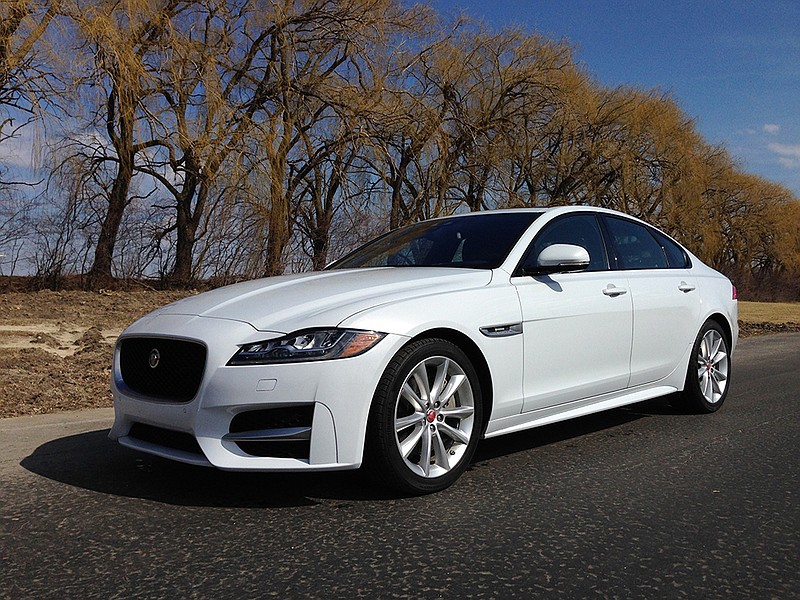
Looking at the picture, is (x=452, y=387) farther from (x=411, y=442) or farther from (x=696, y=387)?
(x=696, y=387)

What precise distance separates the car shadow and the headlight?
72 centimetres

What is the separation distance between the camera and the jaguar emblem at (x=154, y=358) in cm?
401

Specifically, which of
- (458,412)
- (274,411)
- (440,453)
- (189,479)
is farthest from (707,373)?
(189,479)

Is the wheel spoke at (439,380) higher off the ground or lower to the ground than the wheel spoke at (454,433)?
higher

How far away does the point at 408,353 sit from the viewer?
3896 mm

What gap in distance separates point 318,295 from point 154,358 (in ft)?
2.84

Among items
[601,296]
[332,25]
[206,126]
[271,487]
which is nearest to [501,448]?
[601,296]

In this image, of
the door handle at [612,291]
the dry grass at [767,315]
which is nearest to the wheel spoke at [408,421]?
the door handle at [612,291]

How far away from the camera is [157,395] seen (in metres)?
3.96

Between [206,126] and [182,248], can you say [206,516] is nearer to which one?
[206,126]

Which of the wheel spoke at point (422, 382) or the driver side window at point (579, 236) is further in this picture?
the driver side window at point (579, 236)

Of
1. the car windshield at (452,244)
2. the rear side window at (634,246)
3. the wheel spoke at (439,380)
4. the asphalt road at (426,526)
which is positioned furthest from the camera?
the rear side window at (634,246)

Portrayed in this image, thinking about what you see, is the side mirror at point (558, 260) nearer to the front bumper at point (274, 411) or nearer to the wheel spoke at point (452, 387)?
the wheel spoke at point (452, 387)

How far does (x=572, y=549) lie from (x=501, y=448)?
1.86 m
